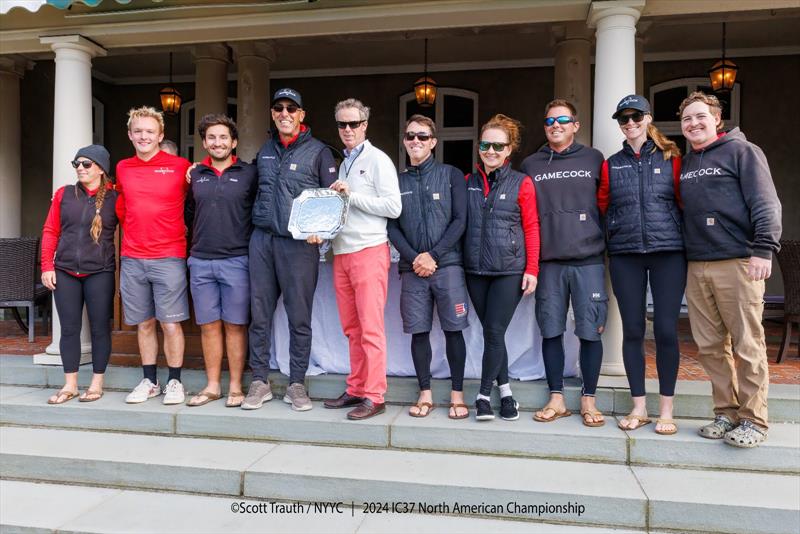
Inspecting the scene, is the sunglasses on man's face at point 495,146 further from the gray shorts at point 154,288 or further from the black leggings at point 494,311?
the gray shorts at point 154,288

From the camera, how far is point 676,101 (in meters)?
8.99

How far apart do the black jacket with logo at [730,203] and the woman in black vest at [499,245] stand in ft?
2.91

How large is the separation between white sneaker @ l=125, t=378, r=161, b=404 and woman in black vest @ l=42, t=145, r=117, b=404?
30 centimetres

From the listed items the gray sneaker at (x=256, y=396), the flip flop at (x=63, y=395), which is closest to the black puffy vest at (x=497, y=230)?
the gray sneaker at (x=256, y=396)

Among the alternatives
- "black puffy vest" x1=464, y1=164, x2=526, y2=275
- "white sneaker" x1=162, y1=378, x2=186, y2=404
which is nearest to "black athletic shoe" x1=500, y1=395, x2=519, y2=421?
"black puffy vest" x1=464, y1=164, x2=526, y2=275

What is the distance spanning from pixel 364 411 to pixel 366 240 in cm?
108

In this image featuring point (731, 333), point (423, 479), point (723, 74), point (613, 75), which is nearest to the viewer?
point (423, 479)

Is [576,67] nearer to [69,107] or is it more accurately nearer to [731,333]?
[731,333]

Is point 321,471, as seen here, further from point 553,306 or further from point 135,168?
point 135,168

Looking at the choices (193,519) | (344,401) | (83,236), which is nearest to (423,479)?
(344,401)

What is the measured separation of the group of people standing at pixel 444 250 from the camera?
3.41 meters

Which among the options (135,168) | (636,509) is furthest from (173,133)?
(636,509)

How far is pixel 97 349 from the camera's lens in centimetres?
428

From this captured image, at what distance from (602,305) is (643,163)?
0.87 metres
